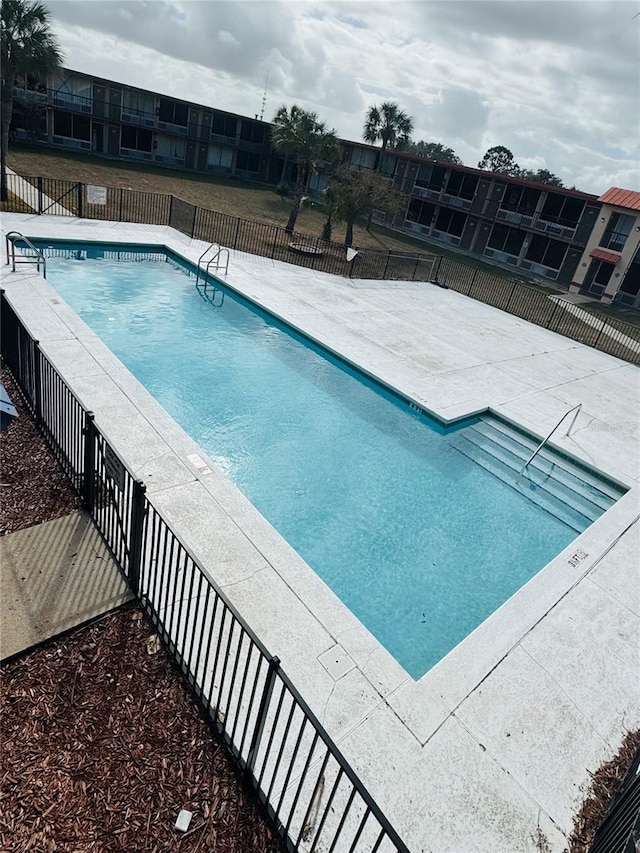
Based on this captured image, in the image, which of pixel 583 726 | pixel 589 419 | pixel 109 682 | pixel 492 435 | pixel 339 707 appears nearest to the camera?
pixel 109 682

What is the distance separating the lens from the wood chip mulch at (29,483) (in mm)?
5707

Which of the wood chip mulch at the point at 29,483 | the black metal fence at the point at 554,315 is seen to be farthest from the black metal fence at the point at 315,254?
the wood chip mulch at the point at 29,483

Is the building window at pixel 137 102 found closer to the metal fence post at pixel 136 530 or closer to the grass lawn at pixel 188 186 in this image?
the grass lawn at pixel 188 186

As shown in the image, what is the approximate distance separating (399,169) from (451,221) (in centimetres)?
710

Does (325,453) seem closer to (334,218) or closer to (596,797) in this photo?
(596,797)

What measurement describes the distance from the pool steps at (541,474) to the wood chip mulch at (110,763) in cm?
759

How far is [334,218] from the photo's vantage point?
2856 cm

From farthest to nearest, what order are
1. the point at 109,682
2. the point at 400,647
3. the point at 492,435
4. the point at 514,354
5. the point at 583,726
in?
the point at 514,354 < the point at 492,435 < the point at 400,647 < the point at 583,726 < the point at 109,682

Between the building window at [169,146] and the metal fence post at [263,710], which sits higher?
the building window at [169,146]

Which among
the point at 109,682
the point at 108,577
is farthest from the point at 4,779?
the point at 108,577

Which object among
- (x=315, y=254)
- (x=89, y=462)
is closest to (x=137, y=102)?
(x=315, y=254)

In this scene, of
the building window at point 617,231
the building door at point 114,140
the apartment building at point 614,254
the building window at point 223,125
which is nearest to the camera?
the apartment building at point 614,254

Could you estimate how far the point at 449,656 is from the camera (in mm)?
5555

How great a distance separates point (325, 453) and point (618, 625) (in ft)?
17.4
